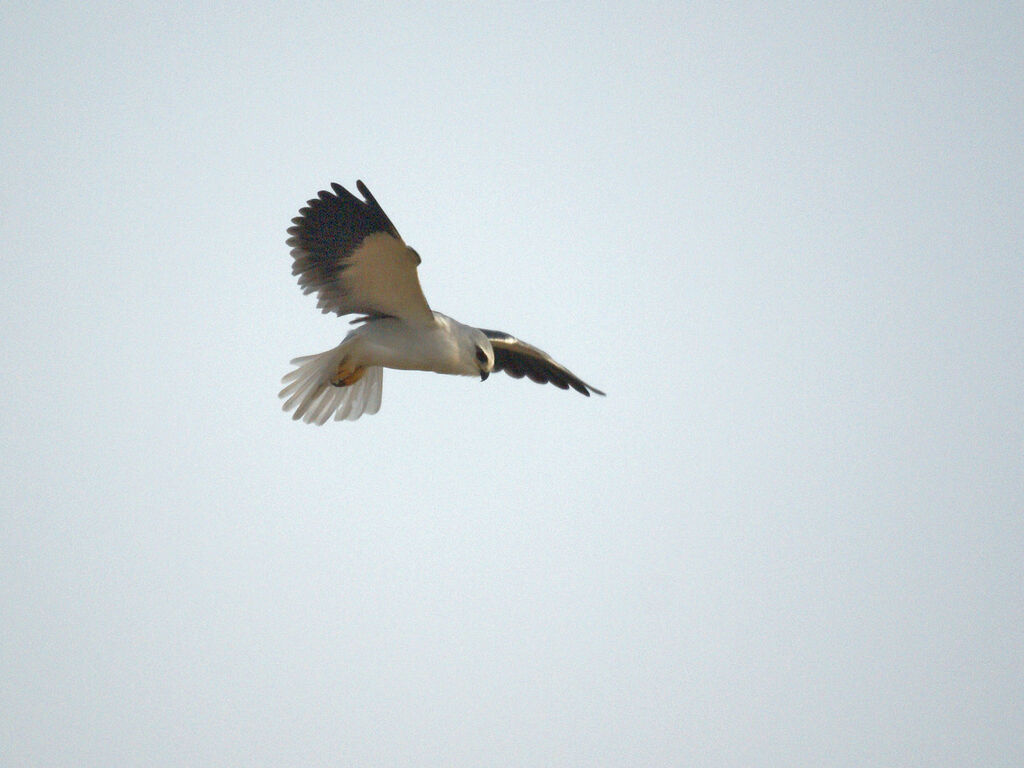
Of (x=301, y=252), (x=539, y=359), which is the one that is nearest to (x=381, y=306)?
(x=301, y=252)

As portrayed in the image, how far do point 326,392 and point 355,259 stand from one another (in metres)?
1.68

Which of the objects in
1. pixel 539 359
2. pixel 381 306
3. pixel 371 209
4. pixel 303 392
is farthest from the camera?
pixel 539 359

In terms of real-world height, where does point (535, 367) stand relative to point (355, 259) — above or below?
above

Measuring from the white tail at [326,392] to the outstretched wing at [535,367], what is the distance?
57.7 inches

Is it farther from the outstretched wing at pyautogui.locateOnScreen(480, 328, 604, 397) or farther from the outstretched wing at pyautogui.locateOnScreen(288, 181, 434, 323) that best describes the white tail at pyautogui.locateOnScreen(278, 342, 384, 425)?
the outstretched wing at pyautogui.locateOnScreen(480, 328, 604, 397)

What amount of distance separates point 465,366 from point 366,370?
1.11 meters

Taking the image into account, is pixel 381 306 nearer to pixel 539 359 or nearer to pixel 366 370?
pixel 366 370

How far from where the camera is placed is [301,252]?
31.0 ft

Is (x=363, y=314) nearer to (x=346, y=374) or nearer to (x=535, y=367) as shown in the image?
(x=346, y=374)

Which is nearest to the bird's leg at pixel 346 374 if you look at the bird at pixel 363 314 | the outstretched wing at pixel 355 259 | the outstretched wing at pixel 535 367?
the bird at pixel 363 314

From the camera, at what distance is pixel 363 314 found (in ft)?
32.4

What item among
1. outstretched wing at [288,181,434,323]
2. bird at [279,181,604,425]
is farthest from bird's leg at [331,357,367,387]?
outstretched wing at [288,181,434,323]

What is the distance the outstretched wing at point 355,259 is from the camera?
905 centimetres

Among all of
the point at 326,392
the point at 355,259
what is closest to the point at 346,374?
the point at 326,392
